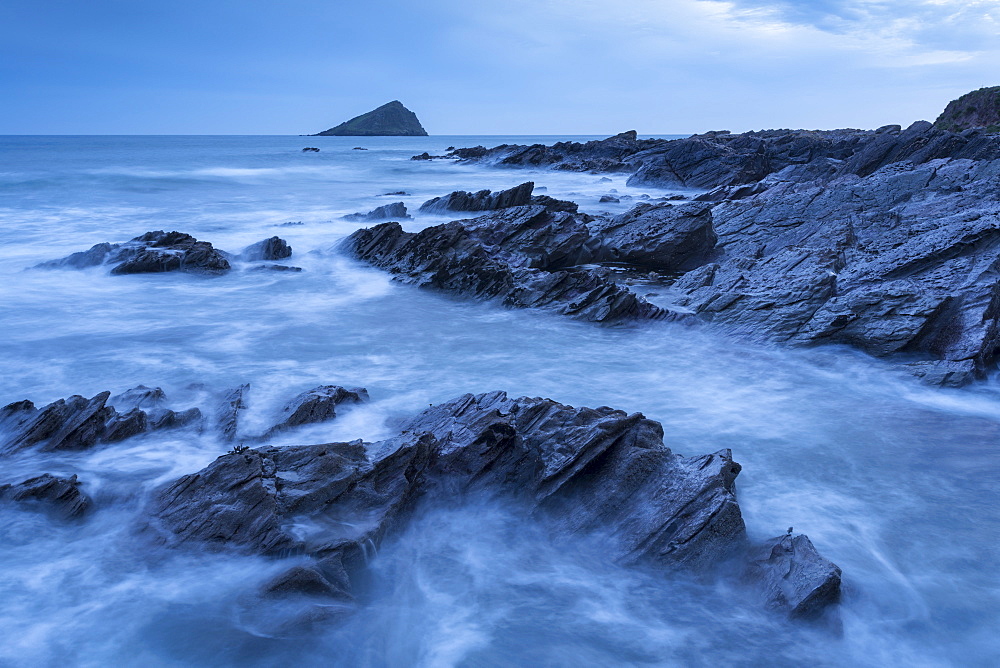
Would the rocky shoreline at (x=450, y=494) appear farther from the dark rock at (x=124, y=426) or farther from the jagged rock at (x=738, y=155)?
the jagged rock at (x=738, y=155)

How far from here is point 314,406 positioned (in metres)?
8.16

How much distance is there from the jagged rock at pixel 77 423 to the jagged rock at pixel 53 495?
92cm

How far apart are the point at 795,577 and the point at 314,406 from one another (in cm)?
569

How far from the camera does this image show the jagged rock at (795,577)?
17.1ft

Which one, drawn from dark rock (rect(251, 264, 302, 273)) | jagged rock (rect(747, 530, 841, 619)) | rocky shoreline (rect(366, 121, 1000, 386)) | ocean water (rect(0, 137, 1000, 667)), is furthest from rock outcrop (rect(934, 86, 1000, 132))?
jagged rock (rect(747, 530, 841, 619))

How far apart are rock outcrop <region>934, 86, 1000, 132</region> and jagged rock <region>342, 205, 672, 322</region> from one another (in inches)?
1734

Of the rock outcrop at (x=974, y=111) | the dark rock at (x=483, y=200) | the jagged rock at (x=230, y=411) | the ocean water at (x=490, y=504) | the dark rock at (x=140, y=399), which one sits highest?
the rock outcrop at (x=974, y=111)

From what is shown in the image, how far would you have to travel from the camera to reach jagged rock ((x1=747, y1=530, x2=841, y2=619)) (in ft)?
17.1

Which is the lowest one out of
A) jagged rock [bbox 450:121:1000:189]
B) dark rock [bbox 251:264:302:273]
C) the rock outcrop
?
dark rock [bbox 251:264:302:273]

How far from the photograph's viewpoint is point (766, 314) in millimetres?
11930

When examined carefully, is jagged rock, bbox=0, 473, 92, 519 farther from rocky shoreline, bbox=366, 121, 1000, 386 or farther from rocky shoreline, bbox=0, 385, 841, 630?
rocky shoreline, bbox=366, 121, 1000, 386

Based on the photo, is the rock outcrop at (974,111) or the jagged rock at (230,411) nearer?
the jagged rock at (230,411)

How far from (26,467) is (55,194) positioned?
32.2 m

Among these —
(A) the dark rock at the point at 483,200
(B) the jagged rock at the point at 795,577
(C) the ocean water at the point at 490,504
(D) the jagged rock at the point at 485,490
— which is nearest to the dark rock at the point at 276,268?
(C) the ocean water at the point at 490,504
